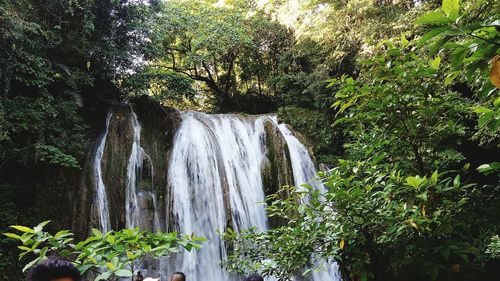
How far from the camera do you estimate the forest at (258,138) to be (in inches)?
68.6

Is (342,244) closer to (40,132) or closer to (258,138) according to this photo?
(40,132)

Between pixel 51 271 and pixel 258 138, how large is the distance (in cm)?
996

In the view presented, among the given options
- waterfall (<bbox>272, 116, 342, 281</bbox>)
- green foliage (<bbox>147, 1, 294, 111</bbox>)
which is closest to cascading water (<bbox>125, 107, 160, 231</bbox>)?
waterfall (<bbox>272, 116, 342, 281</bbox>)

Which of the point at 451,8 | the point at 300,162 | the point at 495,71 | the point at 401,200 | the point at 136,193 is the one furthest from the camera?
the point at 300,162

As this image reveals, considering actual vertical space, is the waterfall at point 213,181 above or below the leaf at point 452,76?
above

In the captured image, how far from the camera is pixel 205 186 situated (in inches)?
368

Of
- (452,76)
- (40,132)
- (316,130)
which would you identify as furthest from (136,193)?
(452,76)

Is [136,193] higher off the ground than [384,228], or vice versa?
[136,193]

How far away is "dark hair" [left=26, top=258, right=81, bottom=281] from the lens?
1.29 m

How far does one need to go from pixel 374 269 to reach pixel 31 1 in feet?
30.9

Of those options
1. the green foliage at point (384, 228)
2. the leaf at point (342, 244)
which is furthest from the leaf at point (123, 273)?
the leaf at point (342, 244)

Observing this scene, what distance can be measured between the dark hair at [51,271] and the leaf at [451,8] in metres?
1.67

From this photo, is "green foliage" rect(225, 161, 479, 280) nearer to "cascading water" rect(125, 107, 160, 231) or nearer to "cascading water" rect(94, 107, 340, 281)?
"cascading water" rect(94, 107, 340, 281)

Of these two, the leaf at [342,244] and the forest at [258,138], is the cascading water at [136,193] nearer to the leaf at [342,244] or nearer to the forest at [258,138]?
the forest at [258,138]
